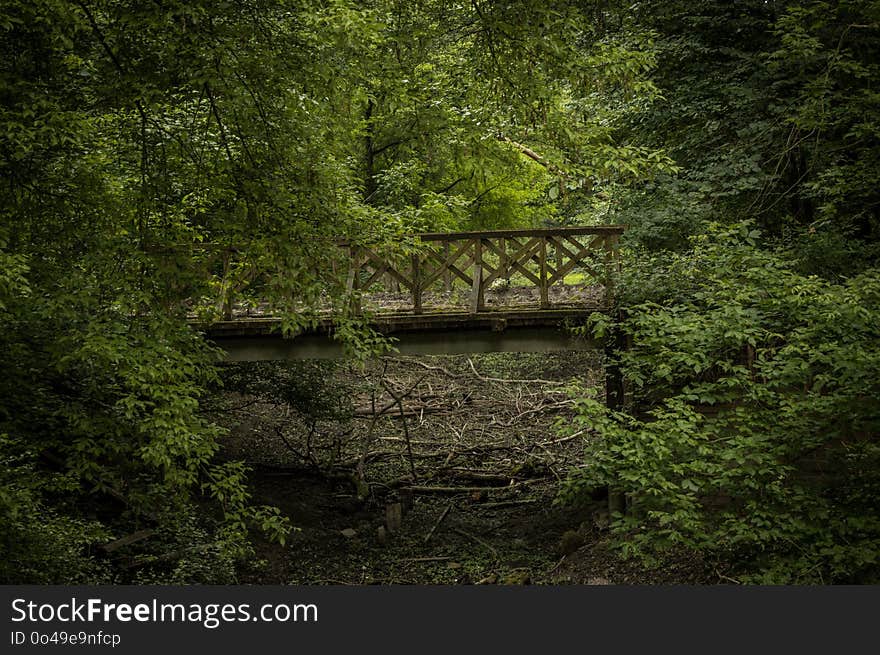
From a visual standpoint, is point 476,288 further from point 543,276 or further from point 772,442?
point 772,442

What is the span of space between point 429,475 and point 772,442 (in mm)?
6985

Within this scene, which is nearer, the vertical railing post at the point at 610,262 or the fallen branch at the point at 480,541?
the vertical railing post at the point at 610,262

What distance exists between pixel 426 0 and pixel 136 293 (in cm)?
406

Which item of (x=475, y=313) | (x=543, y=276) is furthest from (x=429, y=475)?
(x=543, y=276)

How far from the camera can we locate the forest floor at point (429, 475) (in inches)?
416

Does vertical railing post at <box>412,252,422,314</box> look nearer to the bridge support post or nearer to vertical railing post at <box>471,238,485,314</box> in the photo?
vertical railing post at <box>471,238,485,314</box>

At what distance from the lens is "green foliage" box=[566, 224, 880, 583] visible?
7113 mm

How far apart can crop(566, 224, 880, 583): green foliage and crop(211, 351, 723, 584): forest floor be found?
853mm

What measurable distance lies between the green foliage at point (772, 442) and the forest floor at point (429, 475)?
2.80 ft

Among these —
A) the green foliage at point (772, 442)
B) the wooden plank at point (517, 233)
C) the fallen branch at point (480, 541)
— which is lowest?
the fallen branch at point (480, 541)

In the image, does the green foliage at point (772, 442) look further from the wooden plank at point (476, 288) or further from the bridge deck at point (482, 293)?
the wooden plank at point (476, 288)

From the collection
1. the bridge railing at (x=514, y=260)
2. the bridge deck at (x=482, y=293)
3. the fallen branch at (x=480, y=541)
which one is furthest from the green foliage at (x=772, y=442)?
the fallen branch at (x=480, y=541)

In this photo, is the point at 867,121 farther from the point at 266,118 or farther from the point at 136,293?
Answer: the point at 136,293

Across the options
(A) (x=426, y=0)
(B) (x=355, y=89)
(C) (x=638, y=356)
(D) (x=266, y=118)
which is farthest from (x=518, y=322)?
(D) (x=266, y=118)
